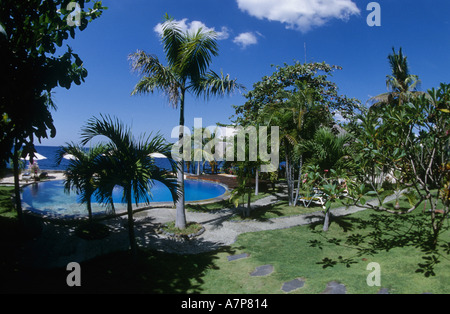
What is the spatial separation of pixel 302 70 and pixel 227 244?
55.1ft

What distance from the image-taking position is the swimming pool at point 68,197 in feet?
40.8

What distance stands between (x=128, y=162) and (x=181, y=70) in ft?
15.0

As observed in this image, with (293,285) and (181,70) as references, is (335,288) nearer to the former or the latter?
(293,285)

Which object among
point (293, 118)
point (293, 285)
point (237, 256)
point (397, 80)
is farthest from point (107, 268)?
point (397, 80)

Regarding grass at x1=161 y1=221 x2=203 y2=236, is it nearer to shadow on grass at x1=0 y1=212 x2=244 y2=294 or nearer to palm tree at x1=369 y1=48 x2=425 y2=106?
shadow on grass at x1=0 y1=212 x2=244 y2=294

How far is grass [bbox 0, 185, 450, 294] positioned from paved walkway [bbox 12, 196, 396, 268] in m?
0.53

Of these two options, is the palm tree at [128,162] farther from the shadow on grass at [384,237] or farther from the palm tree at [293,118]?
the palm tree at [293,118]

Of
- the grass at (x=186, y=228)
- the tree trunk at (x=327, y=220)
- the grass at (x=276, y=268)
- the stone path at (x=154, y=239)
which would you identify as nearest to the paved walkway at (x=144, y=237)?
the stone path at (x=154, y=239)

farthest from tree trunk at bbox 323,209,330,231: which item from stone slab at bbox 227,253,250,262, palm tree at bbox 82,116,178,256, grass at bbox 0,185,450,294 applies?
palm tree at bbox 82,116,178,256

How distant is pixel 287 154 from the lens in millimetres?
12930

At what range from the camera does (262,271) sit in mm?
6195

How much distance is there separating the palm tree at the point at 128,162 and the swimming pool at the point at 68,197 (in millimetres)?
5450

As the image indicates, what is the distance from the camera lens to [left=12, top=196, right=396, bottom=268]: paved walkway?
6.84 metres
